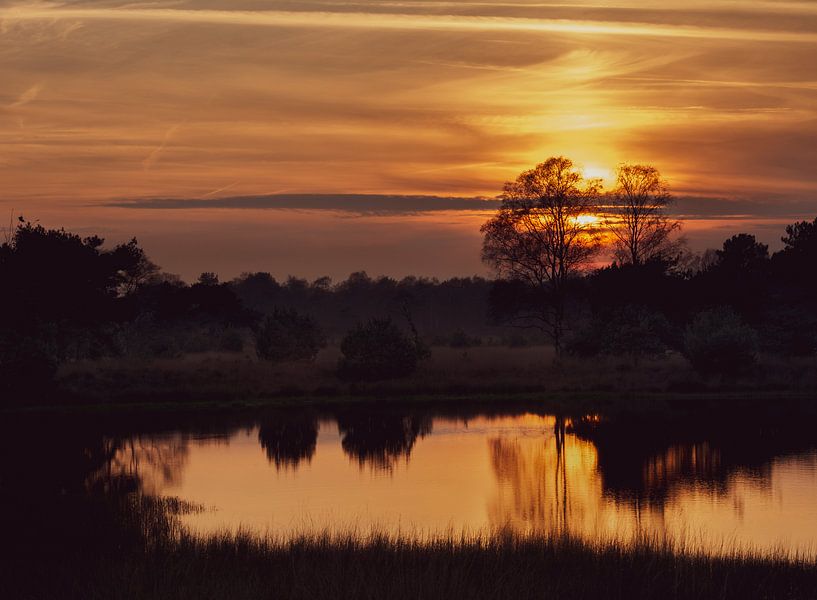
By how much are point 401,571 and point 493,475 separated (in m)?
15.0

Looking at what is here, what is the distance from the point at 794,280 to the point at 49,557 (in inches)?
2316

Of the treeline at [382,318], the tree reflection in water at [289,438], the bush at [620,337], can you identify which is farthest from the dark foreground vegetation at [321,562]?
the bush at [620,337]

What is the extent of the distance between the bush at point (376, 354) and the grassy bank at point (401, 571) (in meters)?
35.6

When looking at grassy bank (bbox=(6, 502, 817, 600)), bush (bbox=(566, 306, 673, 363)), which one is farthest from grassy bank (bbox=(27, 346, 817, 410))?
grassy bank (bbox=(6, 502, 817, 600))

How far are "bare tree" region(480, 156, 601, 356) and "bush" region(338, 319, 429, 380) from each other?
1013cm

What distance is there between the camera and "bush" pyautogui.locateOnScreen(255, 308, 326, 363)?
6297 cm

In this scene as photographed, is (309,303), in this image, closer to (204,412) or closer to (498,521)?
(204,412)

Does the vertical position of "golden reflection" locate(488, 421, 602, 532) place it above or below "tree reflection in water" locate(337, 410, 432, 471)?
below

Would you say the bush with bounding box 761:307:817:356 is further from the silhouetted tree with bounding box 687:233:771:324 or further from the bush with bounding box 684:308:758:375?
the bush with bounding box 684:308:758:375

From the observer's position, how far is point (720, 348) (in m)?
55.4

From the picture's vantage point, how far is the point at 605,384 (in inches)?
2109

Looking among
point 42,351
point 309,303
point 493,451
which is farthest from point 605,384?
point 309,303

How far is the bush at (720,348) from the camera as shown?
5506 cm

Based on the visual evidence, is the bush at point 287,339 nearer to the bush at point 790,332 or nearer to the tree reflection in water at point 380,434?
the tree reflection in water at point 380,434
